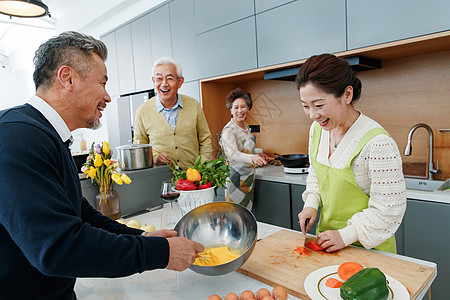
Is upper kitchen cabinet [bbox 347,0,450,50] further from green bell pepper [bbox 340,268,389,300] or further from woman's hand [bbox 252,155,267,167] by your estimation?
green bell pepper [bbox 340,268,389,300]

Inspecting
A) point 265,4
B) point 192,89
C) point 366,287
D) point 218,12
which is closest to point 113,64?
point 192,89

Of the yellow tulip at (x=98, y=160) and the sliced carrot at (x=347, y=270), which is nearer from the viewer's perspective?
the sliced carrot at (x=347, y=270)

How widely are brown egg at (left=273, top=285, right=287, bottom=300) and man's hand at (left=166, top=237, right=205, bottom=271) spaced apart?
0.78ft

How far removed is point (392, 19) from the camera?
1941 mm

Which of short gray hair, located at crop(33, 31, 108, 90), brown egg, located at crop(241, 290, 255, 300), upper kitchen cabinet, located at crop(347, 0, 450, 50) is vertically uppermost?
upper kitchen cabinet, located at crop(347, 0, 450, 50)

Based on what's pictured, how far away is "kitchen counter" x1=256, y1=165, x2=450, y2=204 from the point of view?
5.78ft

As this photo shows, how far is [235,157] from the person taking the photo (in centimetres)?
258

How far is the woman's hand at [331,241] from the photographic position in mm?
1084

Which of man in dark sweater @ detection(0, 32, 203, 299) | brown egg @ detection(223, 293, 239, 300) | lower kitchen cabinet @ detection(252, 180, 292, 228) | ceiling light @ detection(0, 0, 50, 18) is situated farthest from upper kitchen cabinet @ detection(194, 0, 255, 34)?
brown egg @ detection(223, 293, 239, 300)

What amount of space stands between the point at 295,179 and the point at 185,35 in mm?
1969

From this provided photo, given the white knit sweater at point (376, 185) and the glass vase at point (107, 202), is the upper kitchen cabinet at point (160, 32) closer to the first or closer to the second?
the glass vase at point (107, 202)

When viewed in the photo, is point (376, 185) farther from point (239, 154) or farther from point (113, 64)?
point (113, 64)

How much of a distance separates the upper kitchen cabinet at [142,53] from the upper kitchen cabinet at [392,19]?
2.51 metres

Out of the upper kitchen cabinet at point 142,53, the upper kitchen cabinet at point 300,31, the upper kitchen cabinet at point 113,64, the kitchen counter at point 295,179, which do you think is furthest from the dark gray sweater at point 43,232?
the upper kitchen cabinet at point 113,64
